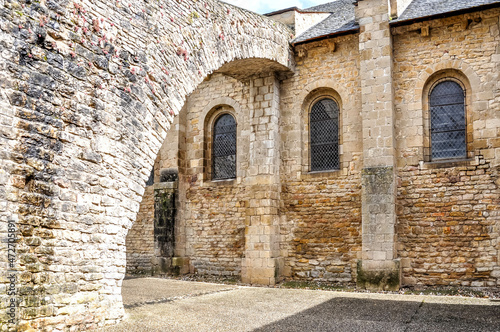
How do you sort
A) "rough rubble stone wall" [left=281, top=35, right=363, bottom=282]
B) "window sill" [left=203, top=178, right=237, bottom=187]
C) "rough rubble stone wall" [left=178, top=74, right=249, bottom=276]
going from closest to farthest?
"rough rubble stone wall" [left=281, top=35, right=363, bottom=282] < "rough rubble stone wall" [left=178, top=74, right=249, bottom=276] < "window sill" [left=203, top=178, right=237, bottom=187]

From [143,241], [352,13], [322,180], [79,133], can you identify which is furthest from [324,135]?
[79,133]

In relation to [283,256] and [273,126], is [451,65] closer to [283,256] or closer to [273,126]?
[273,126]

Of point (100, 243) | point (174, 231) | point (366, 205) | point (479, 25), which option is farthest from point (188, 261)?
point (479, 25)

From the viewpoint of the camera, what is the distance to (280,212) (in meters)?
10.9

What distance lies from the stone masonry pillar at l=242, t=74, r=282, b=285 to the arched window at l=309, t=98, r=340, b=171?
0.86m

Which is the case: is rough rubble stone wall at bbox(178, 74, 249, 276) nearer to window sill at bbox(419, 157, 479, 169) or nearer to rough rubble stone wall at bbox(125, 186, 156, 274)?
rough rubble stone wall at bbox(125, 186, 156, 274)

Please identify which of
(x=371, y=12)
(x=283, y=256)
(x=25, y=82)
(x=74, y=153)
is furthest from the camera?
(x=283, y=256)

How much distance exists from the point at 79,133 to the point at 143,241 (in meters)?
7.74

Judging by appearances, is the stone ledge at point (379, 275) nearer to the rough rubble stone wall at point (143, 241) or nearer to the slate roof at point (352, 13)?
the slate roof at point (352, 13)

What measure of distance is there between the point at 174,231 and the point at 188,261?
0.88m

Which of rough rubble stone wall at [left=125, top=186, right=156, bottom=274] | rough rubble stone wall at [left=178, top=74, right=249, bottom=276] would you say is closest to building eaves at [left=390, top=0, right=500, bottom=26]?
rough rubble stone wall at [left=178, top=74, right=249, bottom=276]

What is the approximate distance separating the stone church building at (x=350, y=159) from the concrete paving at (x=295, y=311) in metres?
1.21

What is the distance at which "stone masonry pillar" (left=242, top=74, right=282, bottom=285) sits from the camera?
10.5 m

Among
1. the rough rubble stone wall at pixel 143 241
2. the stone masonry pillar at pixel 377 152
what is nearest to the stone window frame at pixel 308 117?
the stone masonry pillar at pixel 377 152
